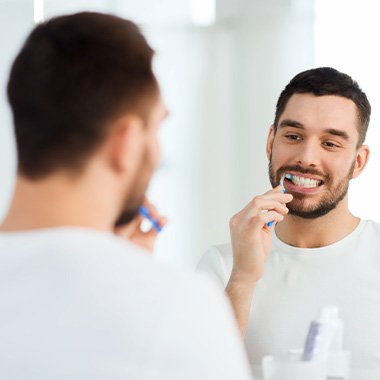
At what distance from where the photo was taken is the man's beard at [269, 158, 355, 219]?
2.00 meters

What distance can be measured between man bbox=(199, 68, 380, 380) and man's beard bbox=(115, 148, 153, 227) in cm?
85

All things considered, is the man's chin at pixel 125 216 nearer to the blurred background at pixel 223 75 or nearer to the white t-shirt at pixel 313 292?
the white t-shirt at pixel 313 292

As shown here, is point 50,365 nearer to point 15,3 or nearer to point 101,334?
point 101,334

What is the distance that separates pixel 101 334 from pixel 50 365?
0.06 metres

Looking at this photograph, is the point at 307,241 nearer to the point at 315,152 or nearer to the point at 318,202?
the point at 318,202

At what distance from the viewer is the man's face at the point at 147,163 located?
960mm

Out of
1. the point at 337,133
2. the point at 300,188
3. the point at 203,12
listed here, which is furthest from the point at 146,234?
the point at 203,12

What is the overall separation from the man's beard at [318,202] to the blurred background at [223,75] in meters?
1.49

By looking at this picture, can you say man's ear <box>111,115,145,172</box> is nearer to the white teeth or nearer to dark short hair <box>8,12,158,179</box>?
dark short hair <box>8,12,158,179</box>

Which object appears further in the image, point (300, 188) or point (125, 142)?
point (300, 188)

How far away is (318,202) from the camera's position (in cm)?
201

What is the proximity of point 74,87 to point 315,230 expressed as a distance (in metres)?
1.22

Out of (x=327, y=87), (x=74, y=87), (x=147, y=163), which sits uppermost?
(x=74, y=87)

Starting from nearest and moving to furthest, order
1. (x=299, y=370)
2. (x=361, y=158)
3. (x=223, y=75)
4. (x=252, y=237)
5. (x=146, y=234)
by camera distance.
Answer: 1. (x=299, y=370)
2. (x=146, y=234)
3. (x=252, y=237)
4. (x=361, y=158)
5. (x=223, y=75)
